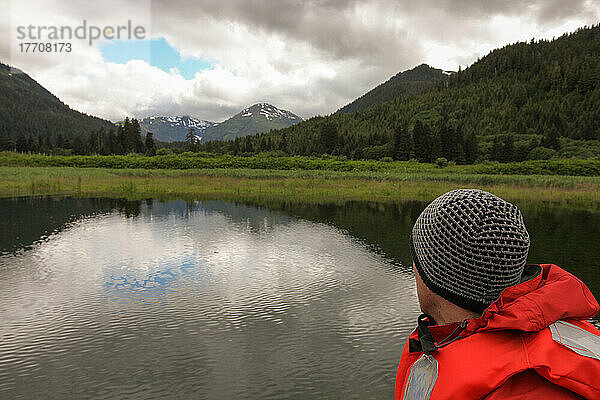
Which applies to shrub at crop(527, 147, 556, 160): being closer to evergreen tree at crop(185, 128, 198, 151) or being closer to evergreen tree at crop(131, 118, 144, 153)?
evergreen tree at crop(185, 128, 198, 151)

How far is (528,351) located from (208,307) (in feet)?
22.8

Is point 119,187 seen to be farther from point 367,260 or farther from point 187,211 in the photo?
point 367,260

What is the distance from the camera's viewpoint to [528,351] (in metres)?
1.24

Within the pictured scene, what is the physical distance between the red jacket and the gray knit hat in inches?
4.3

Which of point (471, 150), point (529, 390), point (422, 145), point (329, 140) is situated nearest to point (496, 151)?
point (471, 150)

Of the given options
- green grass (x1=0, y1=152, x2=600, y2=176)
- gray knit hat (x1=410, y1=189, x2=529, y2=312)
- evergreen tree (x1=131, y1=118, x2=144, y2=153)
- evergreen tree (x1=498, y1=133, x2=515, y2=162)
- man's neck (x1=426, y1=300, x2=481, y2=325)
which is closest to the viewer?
gray knit hat (x1=410, y1=189, x2=529, y2=312)

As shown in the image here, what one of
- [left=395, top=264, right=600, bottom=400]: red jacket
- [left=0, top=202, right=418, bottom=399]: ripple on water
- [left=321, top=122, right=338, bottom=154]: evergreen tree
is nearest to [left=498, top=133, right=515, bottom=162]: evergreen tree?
[left=321, top=122, right=338, bottom=154]: evergreen tree

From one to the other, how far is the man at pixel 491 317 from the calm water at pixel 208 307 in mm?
3908

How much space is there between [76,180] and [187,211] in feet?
60.4

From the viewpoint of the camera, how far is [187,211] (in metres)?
20.6

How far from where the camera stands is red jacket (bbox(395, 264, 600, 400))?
1188mm

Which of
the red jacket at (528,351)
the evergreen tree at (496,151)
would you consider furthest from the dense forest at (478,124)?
the red jacket at (528,351)

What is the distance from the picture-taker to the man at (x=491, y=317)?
1.21m

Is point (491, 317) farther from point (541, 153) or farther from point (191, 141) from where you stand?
point (191, 141)
